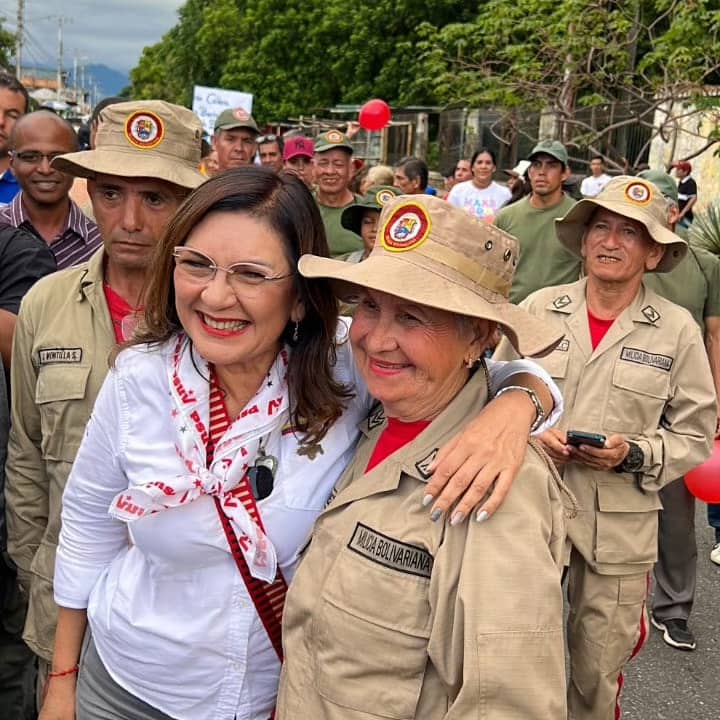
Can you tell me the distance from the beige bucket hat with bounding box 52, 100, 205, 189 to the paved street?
2876 millimetres

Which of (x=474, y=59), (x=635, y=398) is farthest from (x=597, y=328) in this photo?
(x=474, y=59)

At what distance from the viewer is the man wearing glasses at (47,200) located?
10.8 ft

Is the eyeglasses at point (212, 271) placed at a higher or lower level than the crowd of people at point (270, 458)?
higher

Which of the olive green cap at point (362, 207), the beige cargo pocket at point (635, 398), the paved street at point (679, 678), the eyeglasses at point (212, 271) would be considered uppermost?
the eyeglasses at point (212, 271)

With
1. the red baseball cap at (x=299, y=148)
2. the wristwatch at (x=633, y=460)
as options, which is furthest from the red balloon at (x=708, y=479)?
the red baseball cap at (x=299, y=148)

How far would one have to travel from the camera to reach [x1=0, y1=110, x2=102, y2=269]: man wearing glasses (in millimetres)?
3291

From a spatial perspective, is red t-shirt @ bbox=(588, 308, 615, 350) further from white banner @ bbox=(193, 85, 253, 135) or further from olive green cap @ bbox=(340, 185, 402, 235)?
white banner @ bbox=(193, 85, 253, 135)

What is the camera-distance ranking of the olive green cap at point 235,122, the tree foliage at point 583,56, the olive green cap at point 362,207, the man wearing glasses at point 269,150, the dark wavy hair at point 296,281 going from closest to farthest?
the dark wavy hair at point 296,281 → the olive green cap at point 362,207 → the olive green cap at point 235,122 → the man wearing glasses at point 269,150 → the tree foliage at point 583,56

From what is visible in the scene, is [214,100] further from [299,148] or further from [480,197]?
[299,148]

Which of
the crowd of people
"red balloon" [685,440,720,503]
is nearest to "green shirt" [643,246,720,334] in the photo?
"red balloon" [685,440,720,503]

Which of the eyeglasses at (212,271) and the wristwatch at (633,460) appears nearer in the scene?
the eyeglasses at (212,271)

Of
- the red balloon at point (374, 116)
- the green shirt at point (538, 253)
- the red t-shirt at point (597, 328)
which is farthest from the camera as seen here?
the red balloon at point (374, 116)

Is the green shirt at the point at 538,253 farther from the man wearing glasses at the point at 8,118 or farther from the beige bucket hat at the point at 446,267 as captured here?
the beige bucket hat at the point at 446,267

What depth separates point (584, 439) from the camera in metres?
2.71
